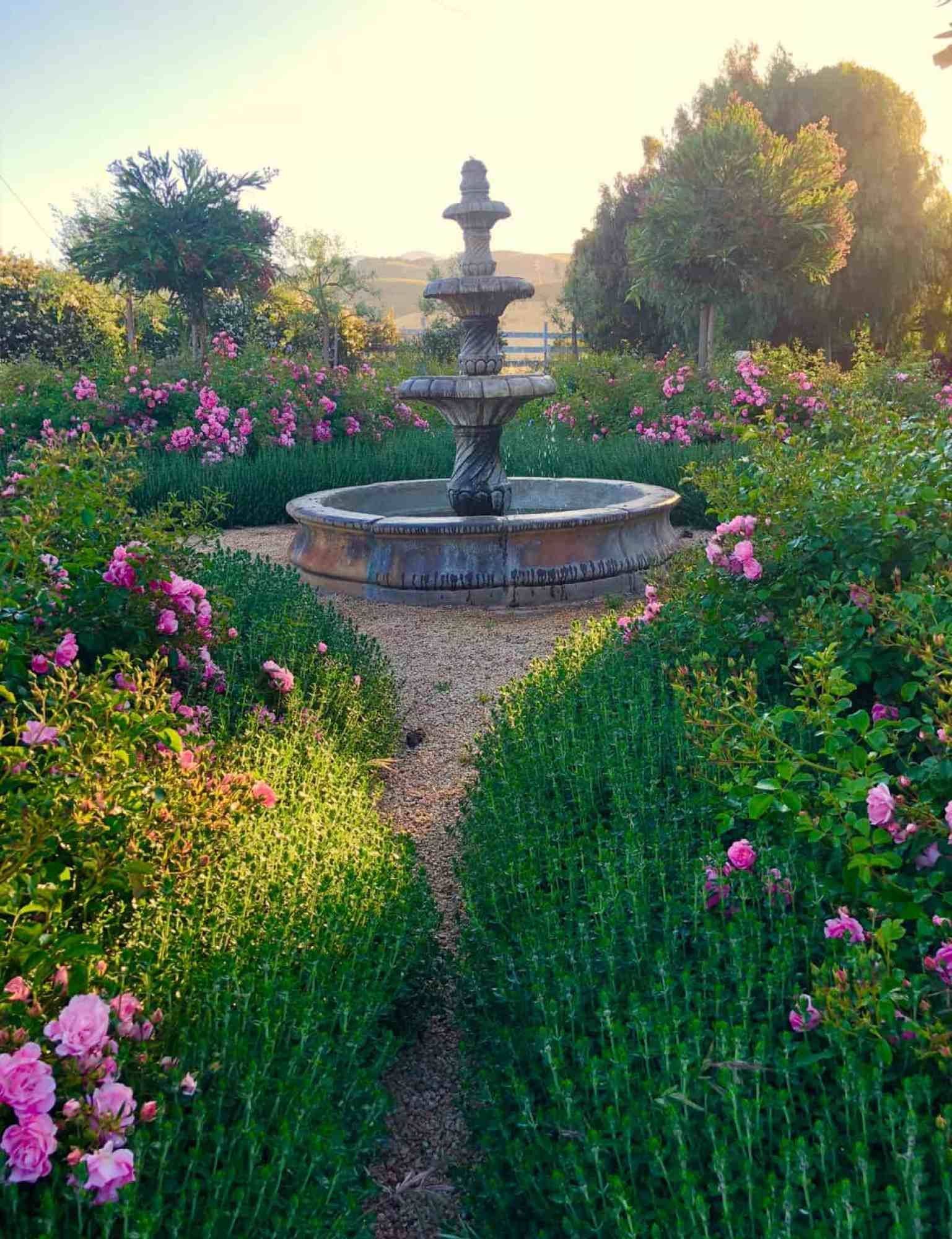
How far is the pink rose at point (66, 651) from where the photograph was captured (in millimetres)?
3258

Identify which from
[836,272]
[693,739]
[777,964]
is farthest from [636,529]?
[836,272]

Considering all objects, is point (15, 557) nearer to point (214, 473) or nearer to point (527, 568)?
point (527, 568)

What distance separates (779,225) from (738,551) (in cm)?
1560

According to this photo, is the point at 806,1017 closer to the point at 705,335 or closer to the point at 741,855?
the point at 741,855

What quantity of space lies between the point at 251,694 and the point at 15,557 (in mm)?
1145

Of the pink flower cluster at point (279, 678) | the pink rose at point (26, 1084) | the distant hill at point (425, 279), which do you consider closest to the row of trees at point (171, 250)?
the pink flower cluster at point (279, 678)

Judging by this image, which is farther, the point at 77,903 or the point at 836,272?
→ the point at 836,272

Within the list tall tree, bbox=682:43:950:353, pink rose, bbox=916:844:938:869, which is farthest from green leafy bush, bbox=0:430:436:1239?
tall tree, bbox=682:43:950:353

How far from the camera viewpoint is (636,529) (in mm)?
7293

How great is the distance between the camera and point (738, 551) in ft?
12.6

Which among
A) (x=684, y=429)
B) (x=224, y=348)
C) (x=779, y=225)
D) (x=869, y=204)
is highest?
(x=869, y=204)

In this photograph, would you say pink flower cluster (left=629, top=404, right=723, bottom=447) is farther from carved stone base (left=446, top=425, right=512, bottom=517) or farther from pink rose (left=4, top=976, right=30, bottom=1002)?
pink rose (left=4, top=976, right=30, bottom=1002)

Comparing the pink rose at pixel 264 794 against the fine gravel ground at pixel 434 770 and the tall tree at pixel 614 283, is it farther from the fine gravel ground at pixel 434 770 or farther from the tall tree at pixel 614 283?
the tall tree at pixel 614 283

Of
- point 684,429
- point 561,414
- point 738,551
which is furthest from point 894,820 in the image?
point 561,414
